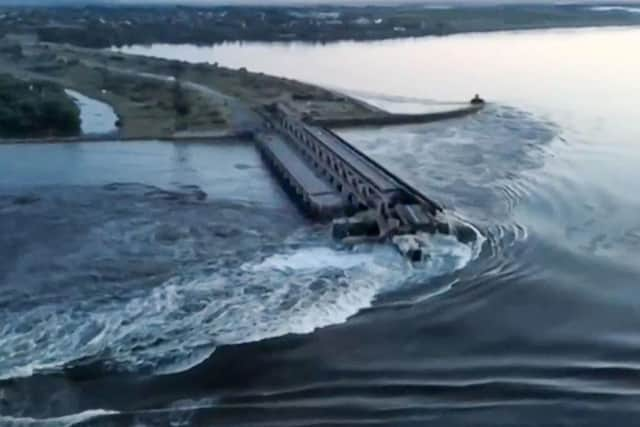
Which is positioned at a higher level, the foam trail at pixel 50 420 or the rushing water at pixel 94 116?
the rushing water at pixel 94 116

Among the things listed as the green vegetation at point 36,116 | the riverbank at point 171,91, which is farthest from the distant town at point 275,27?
the green vegetation at point 36,116

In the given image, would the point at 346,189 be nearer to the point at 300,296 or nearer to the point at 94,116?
the point at 300,296

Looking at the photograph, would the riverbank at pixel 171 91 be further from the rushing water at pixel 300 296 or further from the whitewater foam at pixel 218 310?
the whitewater foam at pixel 218 310

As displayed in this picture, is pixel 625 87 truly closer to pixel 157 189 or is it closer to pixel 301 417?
pixel 157 189

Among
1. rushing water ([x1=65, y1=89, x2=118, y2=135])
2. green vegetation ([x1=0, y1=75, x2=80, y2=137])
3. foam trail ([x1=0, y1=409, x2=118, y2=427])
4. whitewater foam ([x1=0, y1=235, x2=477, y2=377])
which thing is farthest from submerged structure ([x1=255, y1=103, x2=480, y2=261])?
foam trail ([x1=0, y1=409, x2=118, y2=427])

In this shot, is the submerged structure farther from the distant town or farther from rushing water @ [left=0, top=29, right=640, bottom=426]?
the distant town

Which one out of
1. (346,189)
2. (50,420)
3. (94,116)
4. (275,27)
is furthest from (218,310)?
(275,27)

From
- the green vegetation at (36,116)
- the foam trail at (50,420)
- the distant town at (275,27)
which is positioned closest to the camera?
the foam trail at (50,420)
